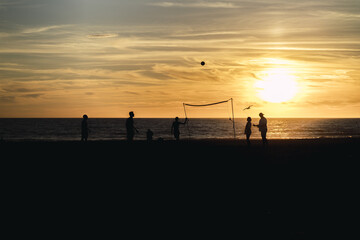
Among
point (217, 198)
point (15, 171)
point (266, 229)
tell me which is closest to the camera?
point (266, 229)

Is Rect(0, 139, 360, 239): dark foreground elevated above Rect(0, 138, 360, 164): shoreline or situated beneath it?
situated beneath

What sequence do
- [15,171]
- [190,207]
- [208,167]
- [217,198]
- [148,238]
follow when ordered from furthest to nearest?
[208,167]
[15,171]
[217,198]
[190,207]
[148,238]

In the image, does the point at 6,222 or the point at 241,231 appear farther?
the point at 6,222

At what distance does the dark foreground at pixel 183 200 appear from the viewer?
6301 millimetres

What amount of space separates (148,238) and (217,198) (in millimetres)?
2878

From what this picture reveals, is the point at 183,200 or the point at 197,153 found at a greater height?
the point at 197,153

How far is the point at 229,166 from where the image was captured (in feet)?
45.2

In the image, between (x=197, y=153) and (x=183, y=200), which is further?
(x=197, y=153)

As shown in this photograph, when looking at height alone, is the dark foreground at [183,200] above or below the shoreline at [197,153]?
below

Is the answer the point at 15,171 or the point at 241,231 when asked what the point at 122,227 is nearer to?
the point at 241,231

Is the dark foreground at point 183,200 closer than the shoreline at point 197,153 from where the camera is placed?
Yes

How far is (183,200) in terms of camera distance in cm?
826

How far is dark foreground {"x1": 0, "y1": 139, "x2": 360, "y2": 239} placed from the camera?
6301 millimetres

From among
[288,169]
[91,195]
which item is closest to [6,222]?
[91,195]
